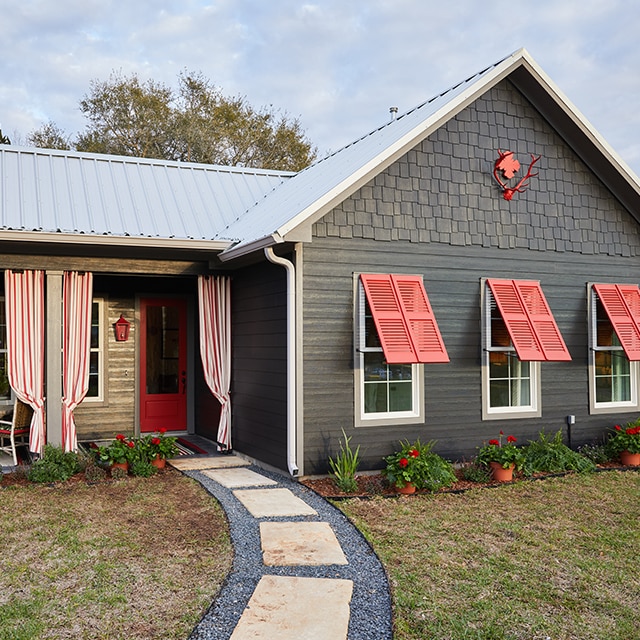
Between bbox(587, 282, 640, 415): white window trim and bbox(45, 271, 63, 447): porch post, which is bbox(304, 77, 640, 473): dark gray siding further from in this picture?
bbox(45, 271, 63, 447): porch post

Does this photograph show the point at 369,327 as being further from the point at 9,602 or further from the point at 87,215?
the point at 9,602

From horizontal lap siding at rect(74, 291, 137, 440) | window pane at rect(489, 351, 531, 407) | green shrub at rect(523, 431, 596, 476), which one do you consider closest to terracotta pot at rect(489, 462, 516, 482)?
green shrub at rect(523, 431, 596, 476)

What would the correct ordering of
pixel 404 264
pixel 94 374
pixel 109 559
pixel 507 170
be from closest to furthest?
pixel 109 559, pixel 404 264, pixel 507 170, pixel 94 374

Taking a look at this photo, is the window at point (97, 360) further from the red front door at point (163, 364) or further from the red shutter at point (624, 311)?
the red shutter at point (624, 311)

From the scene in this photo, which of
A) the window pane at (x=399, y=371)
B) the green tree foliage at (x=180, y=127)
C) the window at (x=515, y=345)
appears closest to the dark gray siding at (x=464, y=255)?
the window at (x=515, y=345)

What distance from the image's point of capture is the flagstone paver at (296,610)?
3.59 m

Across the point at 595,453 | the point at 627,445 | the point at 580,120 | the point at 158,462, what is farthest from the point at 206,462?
the point at 580,120

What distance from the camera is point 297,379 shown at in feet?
23.0

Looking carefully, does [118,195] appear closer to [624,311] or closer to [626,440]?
[624,311]

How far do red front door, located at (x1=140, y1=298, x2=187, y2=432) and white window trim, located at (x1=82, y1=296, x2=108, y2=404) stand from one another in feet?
1.75

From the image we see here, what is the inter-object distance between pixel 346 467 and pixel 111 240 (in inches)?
134

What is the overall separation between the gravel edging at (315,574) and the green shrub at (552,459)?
112 inches

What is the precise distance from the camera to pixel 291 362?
6.98 meters

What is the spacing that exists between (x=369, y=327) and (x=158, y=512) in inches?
114
